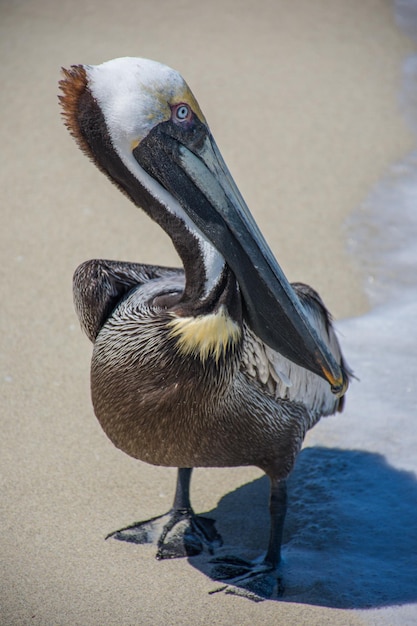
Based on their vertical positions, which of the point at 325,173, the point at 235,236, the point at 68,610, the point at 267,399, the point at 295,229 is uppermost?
the point at 325,173

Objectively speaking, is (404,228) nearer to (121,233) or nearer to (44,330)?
(121,233)

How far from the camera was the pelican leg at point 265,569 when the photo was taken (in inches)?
145

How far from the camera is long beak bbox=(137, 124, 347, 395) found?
3193 millimetres

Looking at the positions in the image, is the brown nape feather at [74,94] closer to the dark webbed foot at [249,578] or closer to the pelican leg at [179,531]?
the pelican leg at [179,531]

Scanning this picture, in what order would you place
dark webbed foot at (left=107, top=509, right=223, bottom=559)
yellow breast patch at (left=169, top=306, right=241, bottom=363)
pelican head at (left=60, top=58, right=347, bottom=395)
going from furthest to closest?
dark webbed foot at (left=107, top=509, right=223, bottom=559) → yellow breast patch at (left=169, top=306, right=241, bottom=363) → pelican head at (left=60, top=58, right=347, bottom=395)

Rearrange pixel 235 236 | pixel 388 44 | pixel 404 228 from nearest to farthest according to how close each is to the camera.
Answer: pixel 235 236
pixel 404 228
pixel 388 44

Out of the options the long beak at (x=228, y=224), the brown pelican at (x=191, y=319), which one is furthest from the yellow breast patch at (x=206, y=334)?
the long beak at (x=228, y=224)

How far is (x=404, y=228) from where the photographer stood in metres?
6.55

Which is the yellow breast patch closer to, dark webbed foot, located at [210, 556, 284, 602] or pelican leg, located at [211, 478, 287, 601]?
pelican leg, located at [211, 478, 287, 601]

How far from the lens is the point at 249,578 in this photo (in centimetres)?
371

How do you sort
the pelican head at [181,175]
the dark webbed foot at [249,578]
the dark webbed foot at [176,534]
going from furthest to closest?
1. the dark webbed foot at [176,534]
2. the dark webbed foot at [249,578]
3. the pelican head at [181,175]

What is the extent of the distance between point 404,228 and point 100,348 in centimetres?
357

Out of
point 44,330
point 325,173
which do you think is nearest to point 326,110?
point 325,173

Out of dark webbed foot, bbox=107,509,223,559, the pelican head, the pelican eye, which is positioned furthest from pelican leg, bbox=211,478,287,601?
the pelican eye
